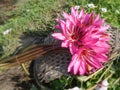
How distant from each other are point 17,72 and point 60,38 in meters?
0.67

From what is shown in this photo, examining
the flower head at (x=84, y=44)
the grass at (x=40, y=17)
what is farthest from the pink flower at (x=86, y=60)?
the grass at (x=40, y=17)

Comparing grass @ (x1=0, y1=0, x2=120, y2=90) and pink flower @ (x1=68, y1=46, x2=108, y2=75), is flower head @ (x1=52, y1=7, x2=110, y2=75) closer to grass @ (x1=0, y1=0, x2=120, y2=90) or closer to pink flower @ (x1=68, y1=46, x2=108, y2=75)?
pink flower @ (x1=68, y1=46, x2=108, y2=75)

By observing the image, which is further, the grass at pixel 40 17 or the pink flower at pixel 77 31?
the grass at pixel 40 17

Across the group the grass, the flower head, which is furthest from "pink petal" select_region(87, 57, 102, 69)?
the grass

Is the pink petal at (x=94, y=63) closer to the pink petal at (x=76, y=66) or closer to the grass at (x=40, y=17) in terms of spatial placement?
the pink petal at (x=76, y=66)

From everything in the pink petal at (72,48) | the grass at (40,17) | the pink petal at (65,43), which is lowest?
the grass at (40,17)

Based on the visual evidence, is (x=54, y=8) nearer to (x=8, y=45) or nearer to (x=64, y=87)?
(x=8, y=45)

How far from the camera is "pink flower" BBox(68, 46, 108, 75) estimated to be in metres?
2.13

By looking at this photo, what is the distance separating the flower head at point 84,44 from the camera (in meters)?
2.12

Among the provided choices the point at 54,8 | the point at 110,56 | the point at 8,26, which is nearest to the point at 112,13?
the point at 54,8

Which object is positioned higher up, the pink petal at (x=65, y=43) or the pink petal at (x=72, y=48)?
the pink petal at (x=65, y=43)

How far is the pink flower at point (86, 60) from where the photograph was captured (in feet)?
7.00

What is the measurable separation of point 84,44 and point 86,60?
0.30 feet

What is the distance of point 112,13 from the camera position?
Answer: 3455 mm
